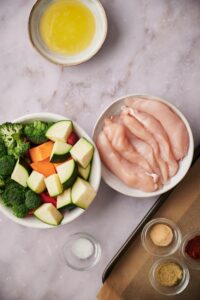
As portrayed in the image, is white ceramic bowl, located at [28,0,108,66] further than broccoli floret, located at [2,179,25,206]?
Yes

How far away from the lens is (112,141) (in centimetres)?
210

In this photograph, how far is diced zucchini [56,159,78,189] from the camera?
1955mm

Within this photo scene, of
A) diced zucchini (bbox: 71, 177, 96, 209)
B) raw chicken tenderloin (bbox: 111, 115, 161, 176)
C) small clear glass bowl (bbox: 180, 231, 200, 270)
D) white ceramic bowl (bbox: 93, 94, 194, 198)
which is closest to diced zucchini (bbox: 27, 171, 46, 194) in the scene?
diced zucchini (bbox: 71, 177, 96, 209)

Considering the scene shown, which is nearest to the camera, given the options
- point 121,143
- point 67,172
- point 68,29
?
point 67,172

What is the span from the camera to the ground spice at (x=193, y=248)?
211cm

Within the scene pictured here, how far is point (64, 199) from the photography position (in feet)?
6.56

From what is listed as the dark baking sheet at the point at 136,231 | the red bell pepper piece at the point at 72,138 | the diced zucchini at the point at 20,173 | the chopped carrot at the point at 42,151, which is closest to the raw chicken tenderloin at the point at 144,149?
the dark baking sheet at the point at 136,231

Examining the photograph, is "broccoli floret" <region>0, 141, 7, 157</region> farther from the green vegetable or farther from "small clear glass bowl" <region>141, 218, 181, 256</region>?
"small clear glass bowl" <region>141, 218, 181, 256</region>

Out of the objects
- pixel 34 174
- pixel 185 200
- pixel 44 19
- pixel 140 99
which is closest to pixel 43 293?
pixel 34 174

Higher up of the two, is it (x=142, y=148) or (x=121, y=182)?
(x=142, y=148)

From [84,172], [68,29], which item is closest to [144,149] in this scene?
[84,172]

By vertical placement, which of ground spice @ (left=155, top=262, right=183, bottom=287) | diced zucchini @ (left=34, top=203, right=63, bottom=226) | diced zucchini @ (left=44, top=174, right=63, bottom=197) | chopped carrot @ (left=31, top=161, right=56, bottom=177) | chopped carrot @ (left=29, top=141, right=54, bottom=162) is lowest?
ground spice @ (left=155, top=262, right=183, bottom=287)

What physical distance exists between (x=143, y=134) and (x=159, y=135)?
0.22 ft

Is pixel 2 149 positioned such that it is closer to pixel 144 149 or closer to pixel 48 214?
pixel 48 214
